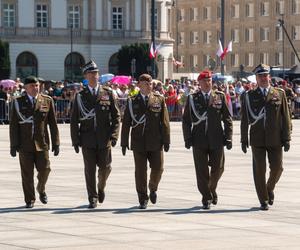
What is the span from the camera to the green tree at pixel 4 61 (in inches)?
3482

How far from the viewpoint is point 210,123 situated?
50.0 ft

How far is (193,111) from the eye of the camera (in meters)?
15.3

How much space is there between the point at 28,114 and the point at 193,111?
7.35ft

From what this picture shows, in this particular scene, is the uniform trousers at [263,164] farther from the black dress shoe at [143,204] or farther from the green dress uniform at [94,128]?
the green dress uniform at [94,128]

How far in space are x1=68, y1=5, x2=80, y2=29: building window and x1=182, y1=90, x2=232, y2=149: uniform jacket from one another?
3163 inches

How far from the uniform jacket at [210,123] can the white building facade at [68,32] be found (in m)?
77.1

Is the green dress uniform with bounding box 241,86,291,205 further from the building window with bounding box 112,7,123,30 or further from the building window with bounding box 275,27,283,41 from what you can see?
the building window with bounding box 275,27,283,41

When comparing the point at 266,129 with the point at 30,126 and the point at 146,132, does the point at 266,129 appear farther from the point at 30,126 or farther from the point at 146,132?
the point at 30,126

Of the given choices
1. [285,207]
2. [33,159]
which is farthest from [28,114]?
[285,207]

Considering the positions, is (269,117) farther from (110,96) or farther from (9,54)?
(9,54)

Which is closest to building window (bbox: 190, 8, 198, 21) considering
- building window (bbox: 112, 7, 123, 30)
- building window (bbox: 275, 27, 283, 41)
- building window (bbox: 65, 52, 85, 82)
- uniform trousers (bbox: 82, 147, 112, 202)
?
building window (bbox: 275, 27, 283, 41)

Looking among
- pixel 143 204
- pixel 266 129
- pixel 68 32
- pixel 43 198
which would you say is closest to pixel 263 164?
pixel 266 129

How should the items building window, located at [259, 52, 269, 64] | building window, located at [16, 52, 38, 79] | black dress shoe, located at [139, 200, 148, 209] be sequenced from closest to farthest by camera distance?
black dress shoe, located at [139, 200, 148, 209] < building window, located at [16, 52, 38, 79] < building window, located at [259, 52, 269, 64]

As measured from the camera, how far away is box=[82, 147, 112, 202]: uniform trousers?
15.1 meters
